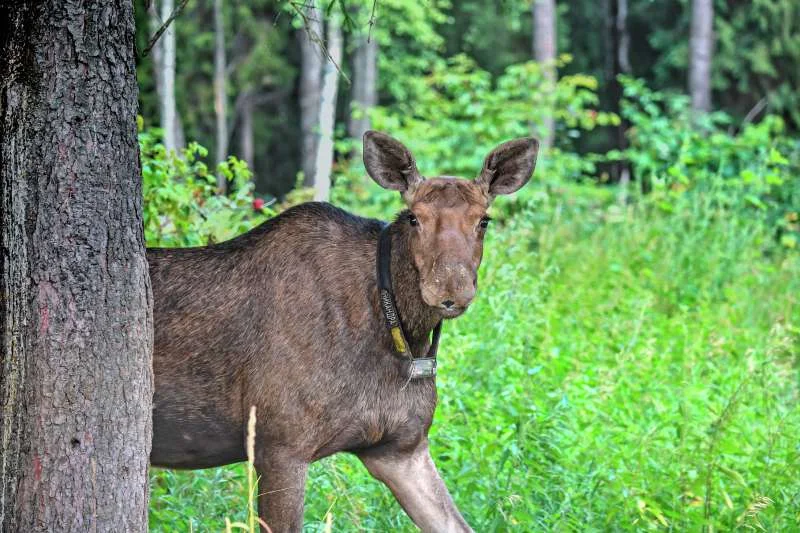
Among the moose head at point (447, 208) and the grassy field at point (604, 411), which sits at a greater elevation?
the moose head at point (447, 208)

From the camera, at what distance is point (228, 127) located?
34.7 m

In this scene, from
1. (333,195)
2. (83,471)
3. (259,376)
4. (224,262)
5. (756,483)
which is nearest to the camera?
(83,471)

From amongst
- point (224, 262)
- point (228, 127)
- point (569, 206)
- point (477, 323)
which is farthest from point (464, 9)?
point (224, 262)

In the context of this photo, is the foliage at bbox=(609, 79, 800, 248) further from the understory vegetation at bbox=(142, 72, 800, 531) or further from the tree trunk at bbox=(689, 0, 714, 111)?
the tree trunk at bbox=(689, 0, 714, 111)

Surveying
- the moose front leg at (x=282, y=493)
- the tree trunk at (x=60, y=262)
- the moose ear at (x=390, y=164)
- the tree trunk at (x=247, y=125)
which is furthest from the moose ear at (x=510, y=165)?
the tree trunk at (x=247, y=125)

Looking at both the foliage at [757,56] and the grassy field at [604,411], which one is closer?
the grassy field at [604,411]

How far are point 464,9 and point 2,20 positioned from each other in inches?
1135

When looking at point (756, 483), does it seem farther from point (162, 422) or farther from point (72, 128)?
point (72, 128)

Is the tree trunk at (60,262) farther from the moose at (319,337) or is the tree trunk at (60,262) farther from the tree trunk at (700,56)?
the tree trunk at (700,56)

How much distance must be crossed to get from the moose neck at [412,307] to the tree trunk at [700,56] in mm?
18719

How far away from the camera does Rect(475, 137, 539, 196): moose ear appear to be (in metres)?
5.79

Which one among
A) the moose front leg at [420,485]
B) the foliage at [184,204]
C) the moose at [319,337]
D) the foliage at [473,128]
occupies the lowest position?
the moose front leg at [420,485]

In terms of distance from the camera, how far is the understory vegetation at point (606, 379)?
612 cm

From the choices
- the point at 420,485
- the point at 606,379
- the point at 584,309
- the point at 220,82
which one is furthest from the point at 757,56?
the point at 420,485
